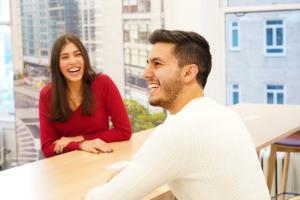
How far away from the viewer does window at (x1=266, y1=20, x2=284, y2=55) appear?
4.11m

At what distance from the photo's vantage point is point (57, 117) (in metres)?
2.85

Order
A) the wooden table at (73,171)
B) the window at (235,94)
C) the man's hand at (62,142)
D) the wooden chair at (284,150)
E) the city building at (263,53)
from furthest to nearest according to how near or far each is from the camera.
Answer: the window at (235,94), the city building at (263,53), the wooden chair at (284,150), the man's hand at (62,142), the wooden table at (73,171)

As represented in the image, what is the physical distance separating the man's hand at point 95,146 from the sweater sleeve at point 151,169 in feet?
3.49

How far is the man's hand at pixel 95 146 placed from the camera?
2598 mm

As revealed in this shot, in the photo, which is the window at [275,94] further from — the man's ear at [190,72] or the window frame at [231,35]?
the man's ear at [190,72]

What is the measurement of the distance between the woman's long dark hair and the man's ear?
140 cm

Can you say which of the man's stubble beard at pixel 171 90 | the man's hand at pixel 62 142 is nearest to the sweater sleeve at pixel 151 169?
the man's stubble beard at pixel 171 90

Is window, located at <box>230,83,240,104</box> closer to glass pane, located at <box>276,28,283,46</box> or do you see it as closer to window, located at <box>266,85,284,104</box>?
window, located at <box>266,85,284,104</box>

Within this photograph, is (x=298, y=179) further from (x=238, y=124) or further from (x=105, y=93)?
(x=238, y=124)

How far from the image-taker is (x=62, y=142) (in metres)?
Result: 2.78

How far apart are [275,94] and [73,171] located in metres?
2.40

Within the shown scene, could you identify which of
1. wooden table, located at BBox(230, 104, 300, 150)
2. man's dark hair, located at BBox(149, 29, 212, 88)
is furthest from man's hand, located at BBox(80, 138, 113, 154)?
man's dark hair, located at BBox(149, 29, 212, 88)

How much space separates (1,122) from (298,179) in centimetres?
272

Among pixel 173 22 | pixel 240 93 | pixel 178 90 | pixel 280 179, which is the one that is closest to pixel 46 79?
pixel 173 22
